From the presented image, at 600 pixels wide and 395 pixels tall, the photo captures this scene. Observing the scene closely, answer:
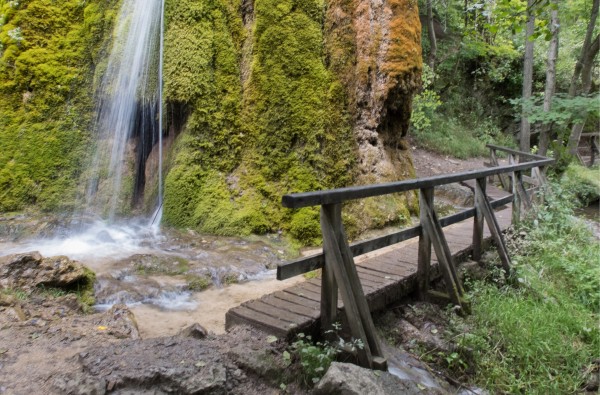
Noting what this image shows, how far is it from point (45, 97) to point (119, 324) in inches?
232

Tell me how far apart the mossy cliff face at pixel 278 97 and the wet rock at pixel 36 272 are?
9.09ft

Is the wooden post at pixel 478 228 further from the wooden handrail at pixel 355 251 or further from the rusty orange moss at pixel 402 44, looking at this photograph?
the rusty orange moss at pixel 402 44

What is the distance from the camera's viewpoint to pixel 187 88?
7863 millimetres

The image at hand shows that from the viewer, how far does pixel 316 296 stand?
13.0 ft

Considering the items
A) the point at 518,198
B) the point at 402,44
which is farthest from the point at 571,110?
the point at 402,44

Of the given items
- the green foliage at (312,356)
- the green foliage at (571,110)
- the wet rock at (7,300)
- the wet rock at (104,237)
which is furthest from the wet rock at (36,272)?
the green foliage at (571,110)

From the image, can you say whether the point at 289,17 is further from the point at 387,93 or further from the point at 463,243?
the point at 463,243

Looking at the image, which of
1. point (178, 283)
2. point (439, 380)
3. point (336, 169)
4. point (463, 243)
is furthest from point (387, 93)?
point (439, 380)

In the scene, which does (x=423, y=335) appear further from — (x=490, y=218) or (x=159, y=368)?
(x=159, y=368)

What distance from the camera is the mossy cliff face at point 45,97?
25.6ft

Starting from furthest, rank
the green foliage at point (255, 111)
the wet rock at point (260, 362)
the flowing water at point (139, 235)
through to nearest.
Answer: the green foliage at point (255, 111) < the flowing water at point (139, 235) < the wet rock at point (260, 362)

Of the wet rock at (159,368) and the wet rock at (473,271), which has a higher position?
the wet rock at (159,368)

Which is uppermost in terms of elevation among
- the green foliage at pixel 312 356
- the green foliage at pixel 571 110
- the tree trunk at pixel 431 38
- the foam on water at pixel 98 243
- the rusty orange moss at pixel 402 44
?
the tree trunk at pixel 431 38

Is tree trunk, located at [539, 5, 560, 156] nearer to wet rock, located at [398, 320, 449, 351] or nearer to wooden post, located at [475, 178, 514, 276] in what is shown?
wooden post, located at [475, 178, 514, 276]
